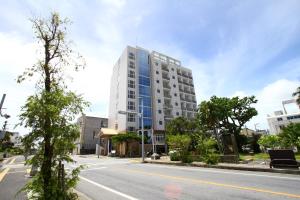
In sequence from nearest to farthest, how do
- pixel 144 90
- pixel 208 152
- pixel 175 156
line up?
1. pixel 208 152
2. pixel 175 156
3. pixel 144 90

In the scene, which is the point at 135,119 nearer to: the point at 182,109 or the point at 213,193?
the point at 182,109

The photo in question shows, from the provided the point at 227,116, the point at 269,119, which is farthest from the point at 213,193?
the point at 269,119

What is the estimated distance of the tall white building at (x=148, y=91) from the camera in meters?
53.8

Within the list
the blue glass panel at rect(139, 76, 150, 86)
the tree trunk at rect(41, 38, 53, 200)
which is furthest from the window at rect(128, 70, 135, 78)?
the tree trunk at rect(41, 38, 53, 200)

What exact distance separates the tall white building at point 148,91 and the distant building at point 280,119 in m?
48.0

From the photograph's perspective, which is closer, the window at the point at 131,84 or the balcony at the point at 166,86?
the window at the point at 131,84

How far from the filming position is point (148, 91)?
193 ft

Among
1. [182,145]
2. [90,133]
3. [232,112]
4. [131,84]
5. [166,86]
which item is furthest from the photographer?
[90,133]

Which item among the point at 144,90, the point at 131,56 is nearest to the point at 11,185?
the point at 144,90

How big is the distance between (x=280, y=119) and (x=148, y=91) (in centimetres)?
6962

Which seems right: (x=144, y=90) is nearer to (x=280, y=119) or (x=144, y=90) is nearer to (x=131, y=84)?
(x=131, y=84)

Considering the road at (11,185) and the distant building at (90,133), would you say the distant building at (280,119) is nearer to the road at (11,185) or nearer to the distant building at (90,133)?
the distant building at (90,133)

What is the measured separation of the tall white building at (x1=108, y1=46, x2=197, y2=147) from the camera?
176 feet

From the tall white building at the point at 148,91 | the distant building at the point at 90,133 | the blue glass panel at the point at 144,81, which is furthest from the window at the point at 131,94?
the distant building at the point at 90,133
